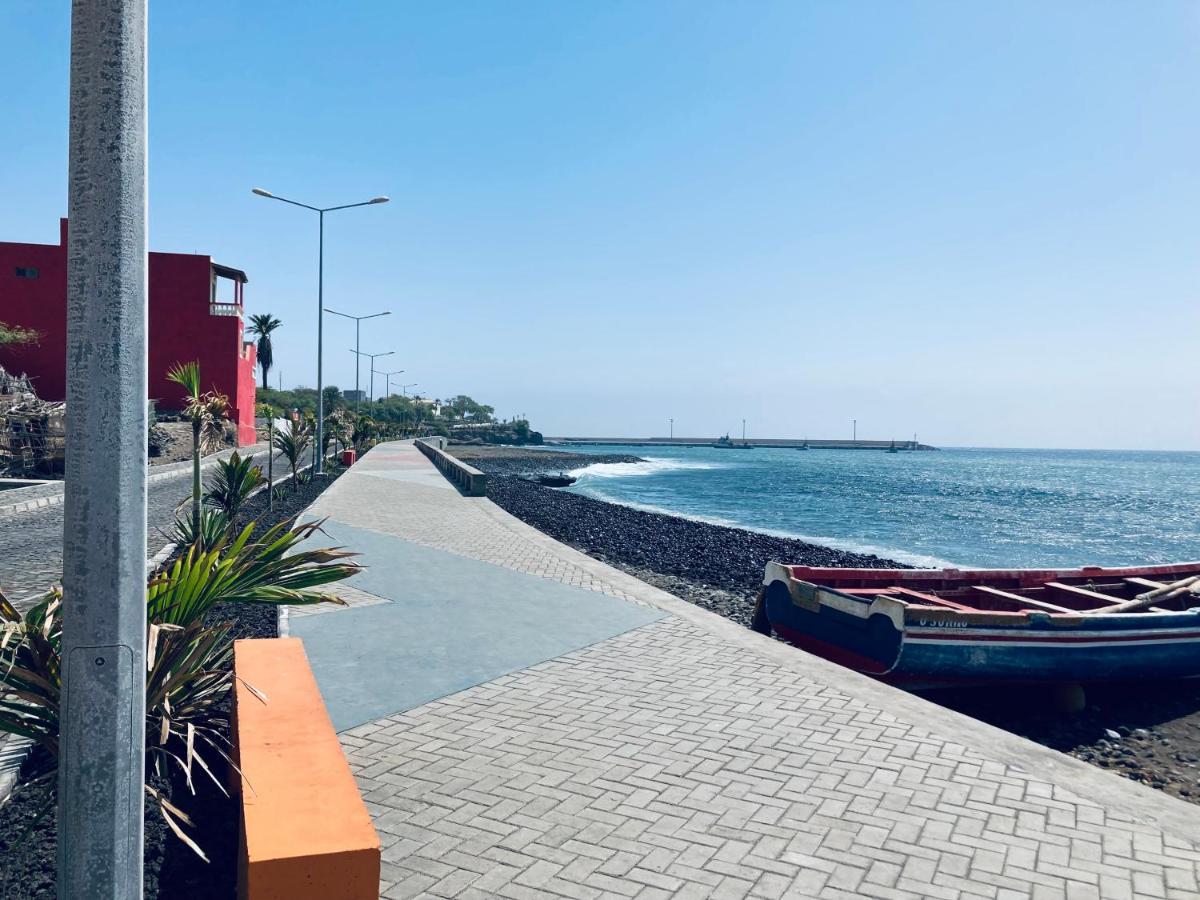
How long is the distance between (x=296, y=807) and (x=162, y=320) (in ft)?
146

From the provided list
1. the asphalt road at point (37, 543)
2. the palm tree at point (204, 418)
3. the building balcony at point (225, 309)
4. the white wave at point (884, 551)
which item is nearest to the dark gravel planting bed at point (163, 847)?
the asphalt road at point (37, 543)

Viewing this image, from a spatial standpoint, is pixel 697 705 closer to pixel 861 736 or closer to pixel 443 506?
pixel 861 736

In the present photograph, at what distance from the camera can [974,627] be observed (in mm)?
8070

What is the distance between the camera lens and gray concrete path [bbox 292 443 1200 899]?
3795 millimetres

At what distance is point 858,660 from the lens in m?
8.46

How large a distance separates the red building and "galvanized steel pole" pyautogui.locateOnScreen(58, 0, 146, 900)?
38.7 metres

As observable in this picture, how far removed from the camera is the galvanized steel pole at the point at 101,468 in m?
2.35

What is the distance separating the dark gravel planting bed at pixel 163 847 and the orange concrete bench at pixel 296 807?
45 centimetres

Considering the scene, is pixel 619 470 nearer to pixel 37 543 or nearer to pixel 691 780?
pixel 37 543

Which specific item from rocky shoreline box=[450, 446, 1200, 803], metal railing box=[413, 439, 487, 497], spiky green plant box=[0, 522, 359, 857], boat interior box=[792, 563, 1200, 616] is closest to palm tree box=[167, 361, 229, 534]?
spiky green plant box=[0, 522, 359, 857]

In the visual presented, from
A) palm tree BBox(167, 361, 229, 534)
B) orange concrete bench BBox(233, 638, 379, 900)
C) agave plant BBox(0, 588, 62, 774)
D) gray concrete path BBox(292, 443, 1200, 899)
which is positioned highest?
palm tree BBox(167, 361, 229, 534)

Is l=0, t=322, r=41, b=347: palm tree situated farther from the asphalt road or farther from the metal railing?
the asphalt road

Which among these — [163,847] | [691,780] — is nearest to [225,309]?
[163,847]

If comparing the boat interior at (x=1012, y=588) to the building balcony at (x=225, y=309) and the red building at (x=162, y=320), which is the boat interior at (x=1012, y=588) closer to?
the red building at (x=162, y=320)
